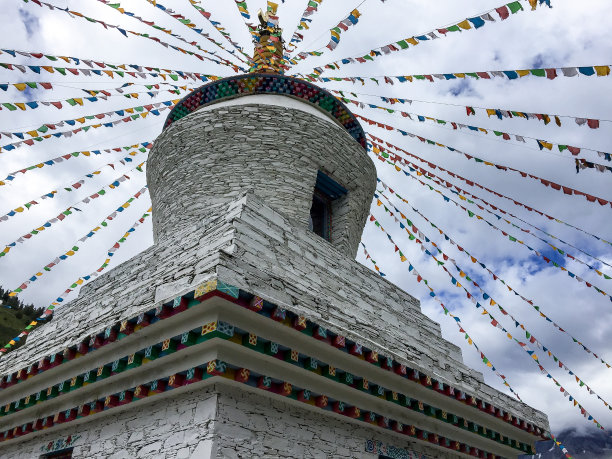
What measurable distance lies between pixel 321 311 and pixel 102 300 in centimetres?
291

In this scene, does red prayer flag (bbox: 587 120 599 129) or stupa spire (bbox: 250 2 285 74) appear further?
stupa spire (bbox: 250 2 285 74)

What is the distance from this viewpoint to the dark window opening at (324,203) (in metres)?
7.55

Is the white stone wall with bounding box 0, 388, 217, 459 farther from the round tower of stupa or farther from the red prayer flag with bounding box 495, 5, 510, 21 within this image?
the red prayer flag with bounding box 495, 5, 510, 21

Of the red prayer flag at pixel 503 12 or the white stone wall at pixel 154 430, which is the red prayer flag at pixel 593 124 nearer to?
the red prayer flag at pixel 503 12

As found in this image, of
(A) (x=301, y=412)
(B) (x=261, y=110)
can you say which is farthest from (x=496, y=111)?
(A) (x=301, y=412)

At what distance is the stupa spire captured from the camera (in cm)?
960

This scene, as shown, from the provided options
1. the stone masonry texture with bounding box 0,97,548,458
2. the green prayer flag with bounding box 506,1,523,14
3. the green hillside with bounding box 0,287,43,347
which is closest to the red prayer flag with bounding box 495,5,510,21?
the green prayer flag with bounding box 506,1,523,14

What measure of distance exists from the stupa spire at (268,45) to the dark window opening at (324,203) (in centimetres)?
325

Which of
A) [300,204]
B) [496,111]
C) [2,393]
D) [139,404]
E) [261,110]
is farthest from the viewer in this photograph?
[261,110]

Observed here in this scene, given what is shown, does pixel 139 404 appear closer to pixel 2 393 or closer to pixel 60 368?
pixel 60 368

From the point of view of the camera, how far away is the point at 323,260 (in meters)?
5.70

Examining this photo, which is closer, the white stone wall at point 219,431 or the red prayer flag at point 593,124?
the white stone wall at point 219,431

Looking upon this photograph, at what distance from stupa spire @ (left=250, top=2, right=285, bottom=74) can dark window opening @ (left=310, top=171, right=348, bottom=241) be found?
3254mm

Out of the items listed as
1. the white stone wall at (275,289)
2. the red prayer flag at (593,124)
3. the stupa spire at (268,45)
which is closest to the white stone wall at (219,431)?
the white stone wall at (275,289)
